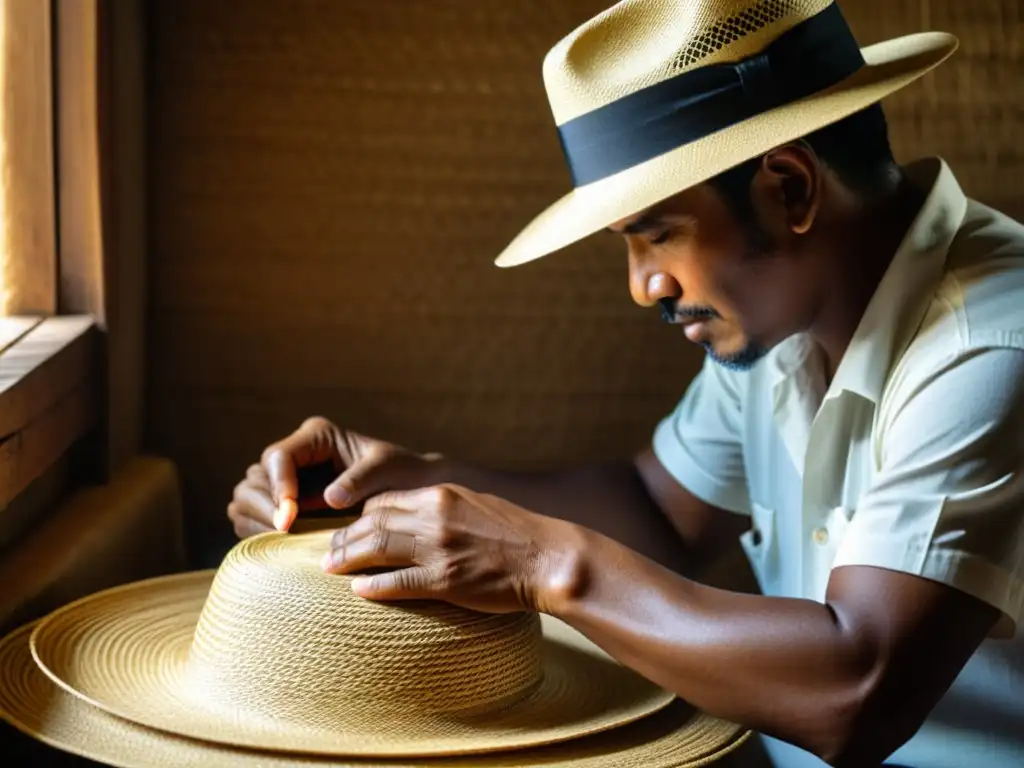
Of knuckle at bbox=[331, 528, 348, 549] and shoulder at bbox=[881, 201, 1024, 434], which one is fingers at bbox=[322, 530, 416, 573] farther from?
shoulder at bbox=[881, 201, 1024, 434]

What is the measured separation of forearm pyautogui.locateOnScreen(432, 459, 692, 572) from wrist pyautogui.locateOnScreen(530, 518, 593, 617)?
0.49 m

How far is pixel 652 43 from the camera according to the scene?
1.19m

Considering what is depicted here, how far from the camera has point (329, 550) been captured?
1176 mm

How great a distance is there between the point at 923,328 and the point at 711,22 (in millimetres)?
355

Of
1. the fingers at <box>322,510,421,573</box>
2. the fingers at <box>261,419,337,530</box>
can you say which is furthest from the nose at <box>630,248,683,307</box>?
the fingers at <box>261,419,337,530</box>

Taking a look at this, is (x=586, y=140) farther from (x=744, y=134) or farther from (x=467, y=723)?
(x=467, y=723)

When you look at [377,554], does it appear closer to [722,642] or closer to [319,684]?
[319,684]

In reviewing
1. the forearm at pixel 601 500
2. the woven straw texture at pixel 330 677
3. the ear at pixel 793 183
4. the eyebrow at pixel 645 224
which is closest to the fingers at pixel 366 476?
the forearm at pixel 601 500

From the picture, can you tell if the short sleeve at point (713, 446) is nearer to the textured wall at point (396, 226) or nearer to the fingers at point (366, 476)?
the textured wall at point (396, 226)

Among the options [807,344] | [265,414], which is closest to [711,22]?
[807,344]

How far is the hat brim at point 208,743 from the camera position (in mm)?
1000

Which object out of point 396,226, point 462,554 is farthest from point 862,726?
point 396,226

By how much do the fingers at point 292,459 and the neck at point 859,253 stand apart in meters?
0.59

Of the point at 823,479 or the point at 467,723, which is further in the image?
the point at 823,479
